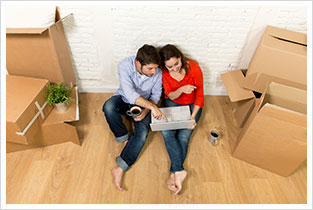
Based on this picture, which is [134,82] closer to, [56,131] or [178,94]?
[178,94]

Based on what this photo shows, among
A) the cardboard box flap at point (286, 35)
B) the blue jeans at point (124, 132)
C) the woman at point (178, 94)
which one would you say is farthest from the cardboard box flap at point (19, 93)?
the cardboard box flap at point (286, 35)

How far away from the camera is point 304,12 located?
1.48m

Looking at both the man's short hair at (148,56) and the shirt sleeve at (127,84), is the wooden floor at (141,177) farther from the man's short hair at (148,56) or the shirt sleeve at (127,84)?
the man's short hair at (148,56)

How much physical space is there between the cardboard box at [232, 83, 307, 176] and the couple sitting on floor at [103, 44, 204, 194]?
0.43 meters

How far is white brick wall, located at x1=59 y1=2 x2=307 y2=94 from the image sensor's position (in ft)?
4.92

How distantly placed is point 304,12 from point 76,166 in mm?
2016

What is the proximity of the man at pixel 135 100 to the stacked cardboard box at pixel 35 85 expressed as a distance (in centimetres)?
32

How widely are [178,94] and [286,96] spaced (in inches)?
29.3

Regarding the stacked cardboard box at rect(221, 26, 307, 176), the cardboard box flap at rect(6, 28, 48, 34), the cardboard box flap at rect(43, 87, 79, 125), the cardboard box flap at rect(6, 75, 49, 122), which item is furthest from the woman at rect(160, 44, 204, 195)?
the cardboard box flap at rect(6, 75, 49, 122)

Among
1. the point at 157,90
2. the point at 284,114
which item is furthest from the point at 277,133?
the point at 157,90

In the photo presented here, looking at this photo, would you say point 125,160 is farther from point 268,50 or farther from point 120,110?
point 268,50

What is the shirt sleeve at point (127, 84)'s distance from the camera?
1498 mm

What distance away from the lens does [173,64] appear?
1.45 meters

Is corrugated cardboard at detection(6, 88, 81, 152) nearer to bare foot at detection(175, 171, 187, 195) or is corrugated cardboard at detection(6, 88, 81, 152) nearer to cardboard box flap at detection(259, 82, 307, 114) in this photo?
bare foot at detection(175, 171, 187, 195)
